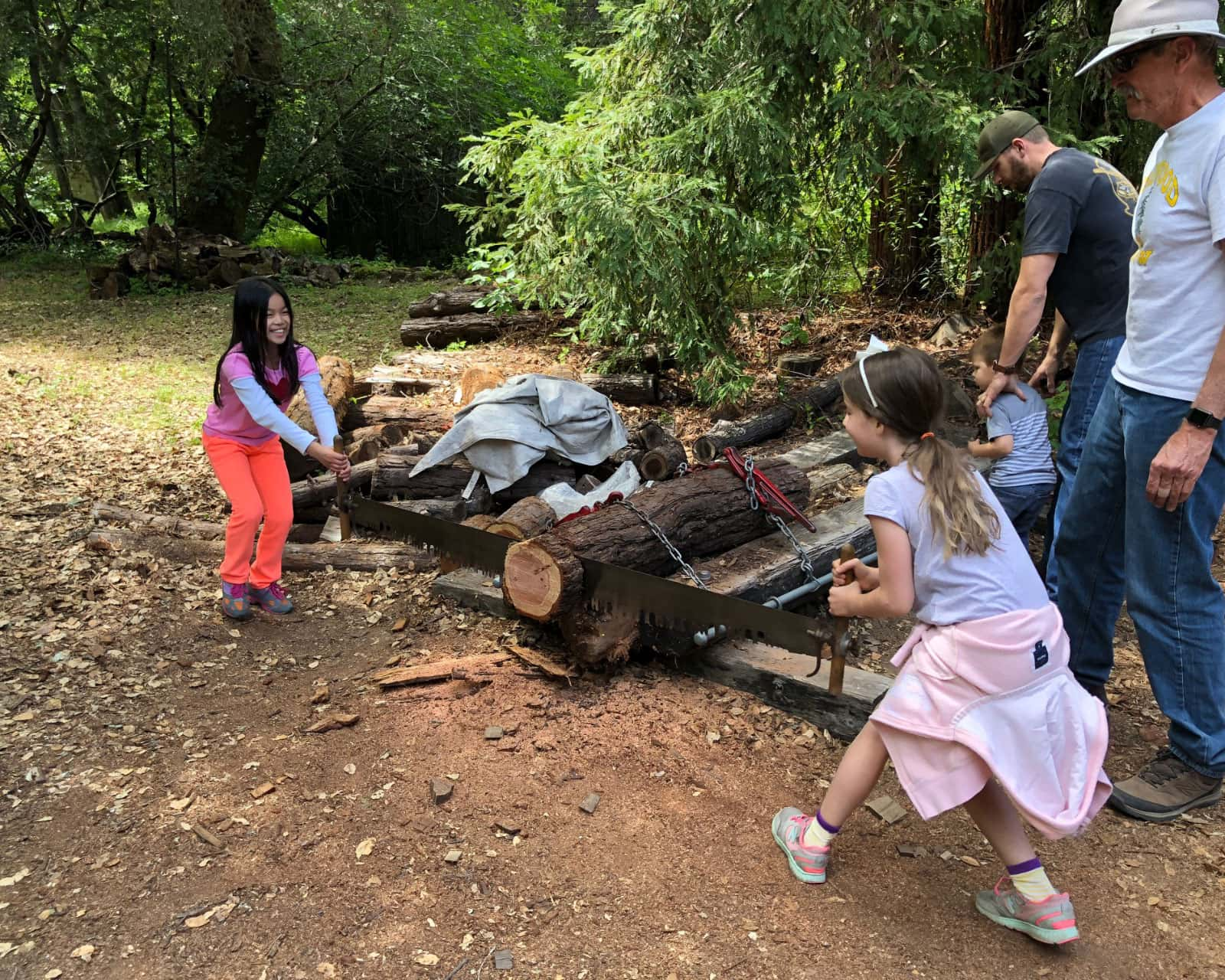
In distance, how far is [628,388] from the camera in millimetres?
7918

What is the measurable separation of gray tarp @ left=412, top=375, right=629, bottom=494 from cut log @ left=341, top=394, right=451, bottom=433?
1063mm

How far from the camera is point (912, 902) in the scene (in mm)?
2789

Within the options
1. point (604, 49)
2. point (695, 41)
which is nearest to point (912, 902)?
point (695, 41)

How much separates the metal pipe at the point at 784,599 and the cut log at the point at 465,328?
20.8 ft

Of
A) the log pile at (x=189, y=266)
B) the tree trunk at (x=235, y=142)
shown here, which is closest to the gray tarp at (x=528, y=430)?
the log pile at (x=189, y=266)

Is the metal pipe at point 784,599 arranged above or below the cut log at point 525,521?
below

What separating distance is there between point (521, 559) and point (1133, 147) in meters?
6.26

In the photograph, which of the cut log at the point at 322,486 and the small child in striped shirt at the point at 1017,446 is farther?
the cut log at the point at 322,486

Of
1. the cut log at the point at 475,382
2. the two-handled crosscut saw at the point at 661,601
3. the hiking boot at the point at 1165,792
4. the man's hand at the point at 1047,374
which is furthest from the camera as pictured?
the cut log at the point at 475,382

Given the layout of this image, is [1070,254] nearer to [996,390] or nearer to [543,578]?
[996,390]

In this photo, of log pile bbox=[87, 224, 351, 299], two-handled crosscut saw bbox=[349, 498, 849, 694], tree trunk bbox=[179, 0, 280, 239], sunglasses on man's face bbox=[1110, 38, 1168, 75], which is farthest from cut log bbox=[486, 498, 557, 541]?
tree trunk bbox=[179, 0, 280, 239]

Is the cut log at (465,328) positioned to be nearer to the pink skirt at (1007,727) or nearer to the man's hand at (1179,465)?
the man's hand at (1179,465)

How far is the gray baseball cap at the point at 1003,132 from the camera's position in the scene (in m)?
3.85

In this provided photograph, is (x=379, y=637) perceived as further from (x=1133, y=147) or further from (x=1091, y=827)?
(x=1133, y=147)
